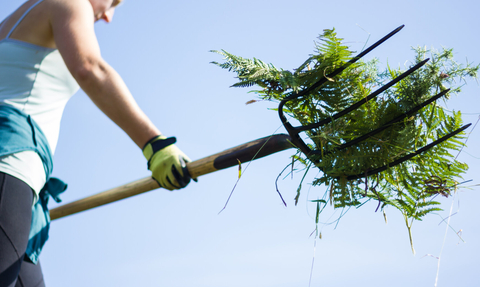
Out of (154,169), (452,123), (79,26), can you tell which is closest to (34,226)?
(154,169)

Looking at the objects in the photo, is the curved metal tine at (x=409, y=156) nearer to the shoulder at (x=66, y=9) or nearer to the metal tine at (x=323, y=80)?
the metal tine at (x=323, y=80)

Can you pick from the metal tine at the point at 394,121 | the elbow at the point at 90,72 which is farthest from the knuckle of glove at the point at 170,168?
the metal tine at the point at 394,121

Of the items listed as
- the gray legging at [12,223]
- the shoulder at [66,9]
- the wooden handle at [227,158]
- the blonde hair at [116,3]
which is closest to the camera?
the gray legging at [12,223]

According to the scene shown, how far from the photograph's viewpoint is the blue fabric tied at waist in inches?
43.3

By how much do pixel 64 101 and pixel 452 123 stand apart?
1398mm

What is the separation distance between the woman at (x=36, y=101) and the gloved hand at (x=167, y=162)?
0.4 inches

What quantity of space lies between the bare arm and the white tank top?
0.12 m

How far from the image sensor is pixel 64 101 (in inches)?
53.3

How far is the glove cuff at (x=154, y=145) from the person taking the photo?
134cm

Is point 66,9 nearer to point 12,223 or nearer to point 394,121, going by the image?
point 12,223

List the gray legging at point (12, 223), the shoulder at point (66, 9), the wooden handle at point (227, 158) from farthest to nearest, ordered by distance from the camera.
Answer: the wooden handle at point (227, 158)
the shoulder at point (66, 9)
the gray legging at point (12, 223)

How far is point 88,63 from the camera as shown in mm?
1146

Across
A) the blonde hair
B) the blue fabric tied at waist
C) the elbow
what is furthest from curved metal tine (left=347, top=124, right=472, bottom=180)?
the blonde hair

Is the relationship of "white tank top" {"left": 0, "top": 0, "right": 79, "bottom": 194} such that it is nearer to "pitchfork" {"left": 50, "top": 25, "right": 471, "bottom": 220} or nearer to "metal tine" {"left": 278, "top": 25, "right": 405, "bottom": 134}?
"pitchfork" {"left": 50, "top": 25, "right": 471, "bottom": 220}
